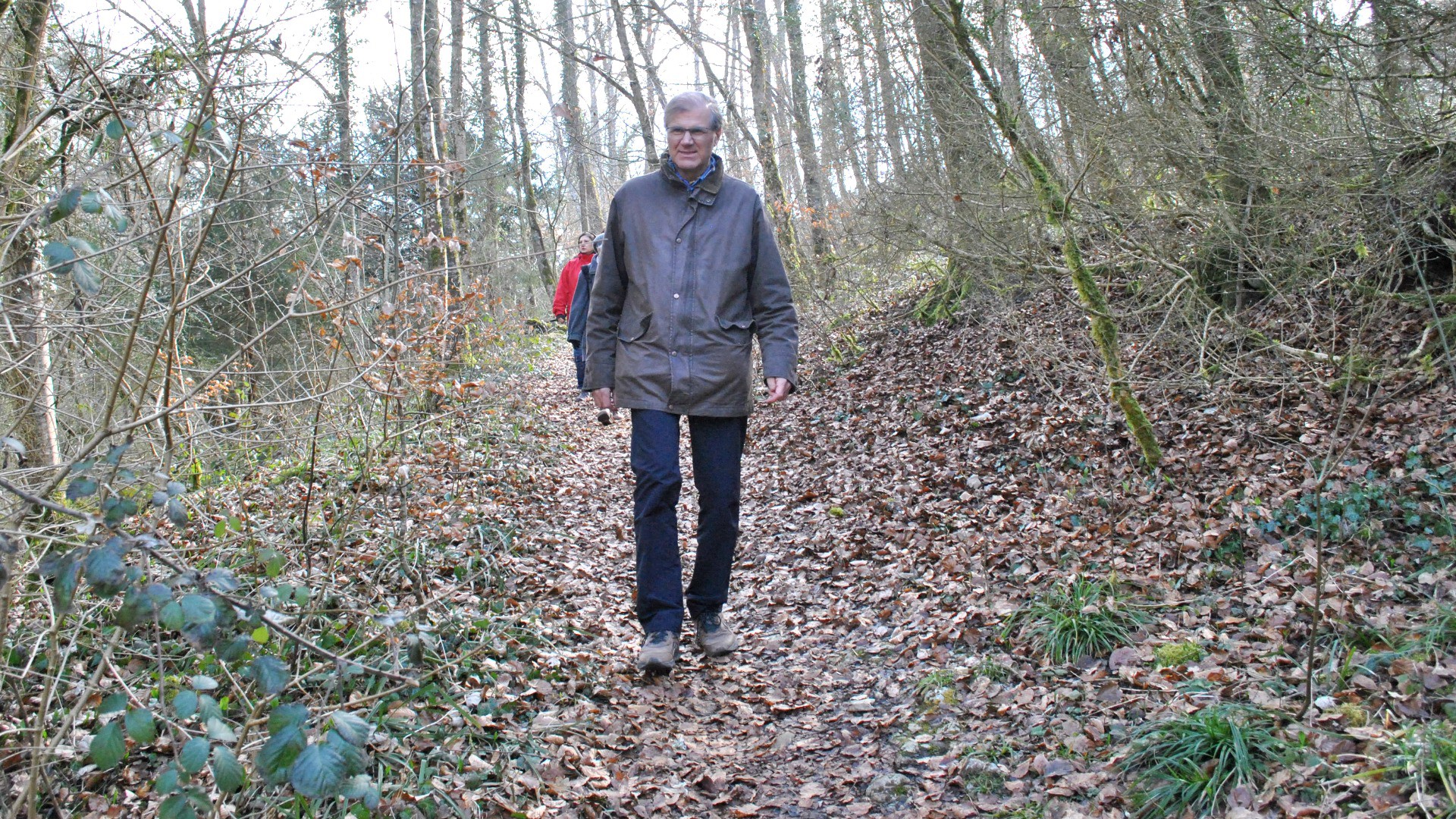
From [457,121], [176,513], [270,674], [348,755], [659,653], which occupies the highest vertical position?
[457,121]

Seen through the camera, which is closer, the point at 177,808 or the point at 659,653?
the point at 177,808

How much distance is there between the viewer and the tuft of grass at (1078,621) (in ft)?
12.2

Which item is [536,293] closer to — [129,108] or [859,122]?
[859,122]

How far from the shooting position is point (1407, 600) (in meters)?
3.54

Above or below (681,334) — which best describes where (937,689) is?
below

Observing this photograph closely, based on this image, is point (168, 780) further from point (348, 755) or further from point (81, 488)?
point (81, 488)

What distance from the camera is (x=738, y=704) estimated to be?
379 centimetres

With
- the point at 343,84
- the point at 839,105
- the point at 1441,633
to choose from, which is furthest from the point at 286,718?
the point at 839,105

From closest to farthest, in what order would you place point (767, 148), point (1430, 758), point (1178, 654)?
1. point (1430, 758)
2. point (1178, 654)
3. point (767, 148)

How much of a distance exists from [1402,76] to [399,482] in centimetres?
561

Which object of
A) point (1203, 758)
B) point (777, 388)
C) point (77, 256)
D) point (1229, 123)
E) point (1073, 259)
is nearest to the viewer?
point (77, 256)

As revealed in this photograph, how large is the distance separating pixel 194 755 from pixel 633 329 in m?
2.53

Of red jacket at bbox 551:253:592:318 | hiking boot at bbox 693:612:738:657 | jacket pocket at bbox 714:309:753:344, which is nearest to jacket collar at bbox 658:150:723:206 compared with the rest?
jacket pocket at bbox 714:309:753:344

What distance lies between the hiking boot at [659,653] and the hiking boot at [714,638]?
28cm
